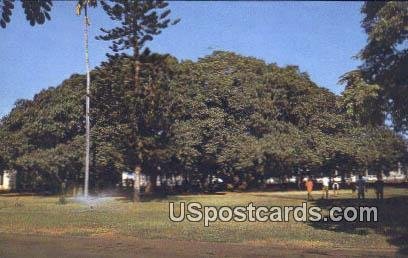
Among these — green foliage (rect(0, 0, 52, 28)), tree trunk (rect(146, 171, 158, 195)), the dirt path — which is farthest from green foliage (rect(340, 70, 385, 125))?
tree trunk (rect(146, 171, 158, 195))

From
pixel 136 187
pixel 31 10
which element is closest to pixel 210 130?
pixel 136 187

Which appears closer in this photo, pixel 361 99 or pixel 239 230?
pixel 361 99

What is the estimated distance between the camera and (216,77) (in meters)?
43.5

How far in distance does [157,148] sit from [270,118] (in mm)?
13480

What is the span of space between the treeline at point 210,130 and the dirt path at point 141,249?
22.4m

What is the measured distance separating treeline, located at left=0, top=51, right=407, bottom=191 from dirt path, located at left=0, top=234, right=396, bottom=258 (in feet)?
73.4

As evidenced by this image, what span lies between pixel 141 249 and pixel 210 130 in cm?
2972

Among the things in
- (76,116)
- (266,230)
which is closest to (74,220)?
(266,230)

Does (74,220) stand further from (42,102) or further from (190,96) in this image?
(42,102)

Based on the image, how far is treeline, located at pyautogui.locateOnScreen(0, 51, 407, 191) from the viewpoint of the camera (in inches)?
1635

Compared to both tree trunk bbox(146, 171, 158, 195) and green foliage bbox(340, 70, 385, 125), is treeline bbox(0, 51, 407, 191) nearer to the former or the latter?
tree trunk bbox(146, 171, 158, 195)

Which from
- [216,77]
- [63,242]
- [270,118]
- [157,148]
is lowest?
[63,242]

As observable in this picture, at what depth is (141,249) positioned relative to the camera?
1278 centimetres

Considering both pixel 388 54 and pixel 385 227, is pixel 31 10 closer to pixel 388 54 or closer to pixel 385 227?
pixel 388 54
